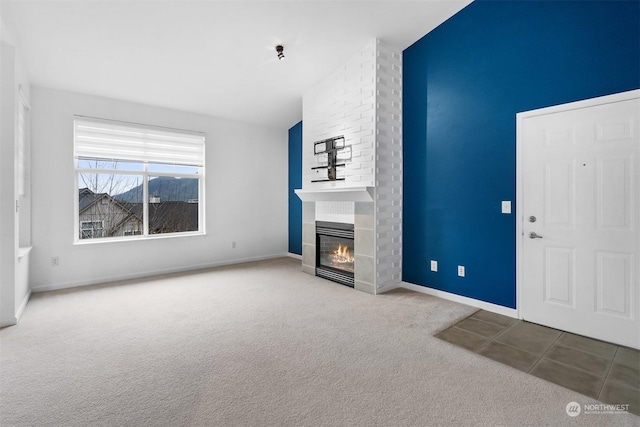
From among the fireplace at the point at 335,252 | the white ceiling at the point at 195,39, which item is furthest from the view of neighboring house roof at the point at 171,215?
the fireplace at the point at 335,252

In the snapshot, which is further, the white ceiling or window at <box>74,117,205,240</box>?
window at <box>74,117,205,240</box>

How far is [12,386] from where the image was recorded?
198 cm

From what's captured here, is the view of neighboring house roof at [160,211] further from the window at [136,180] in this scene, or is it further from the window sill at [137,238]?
the window sill at [137,238]

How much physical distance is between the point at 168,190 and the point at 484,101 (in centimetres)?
480

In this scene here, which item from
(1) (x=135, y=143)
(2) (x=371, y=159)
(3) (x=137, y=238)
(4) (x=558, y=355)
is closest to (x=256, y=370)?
(4) (x=558, y=355)

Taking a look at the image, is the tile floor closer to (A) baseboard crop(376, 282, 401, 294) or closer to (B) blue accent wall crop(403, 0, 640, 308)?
(B) blue accent wall crop(403, 0, 640, 308)

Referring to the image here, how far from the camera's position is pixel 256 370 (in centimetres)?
216

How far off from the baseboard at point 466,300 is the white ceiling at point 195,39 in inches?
128

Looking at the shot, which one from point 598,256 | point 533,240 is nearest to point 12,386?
point 533,240

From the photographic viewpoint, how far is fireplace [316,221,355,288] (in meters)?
4.37

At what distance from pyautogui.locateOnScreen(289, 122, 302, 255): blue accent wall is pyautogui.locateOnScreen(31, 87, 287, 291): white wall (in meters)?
0.16

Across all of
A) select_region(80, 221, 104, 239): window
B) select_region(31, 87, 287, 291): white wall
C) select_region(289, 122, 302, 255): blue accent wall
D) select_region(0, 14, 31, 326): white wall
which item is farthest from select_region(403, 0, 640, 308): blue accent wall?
select_region(80, 221, 104, 239): window

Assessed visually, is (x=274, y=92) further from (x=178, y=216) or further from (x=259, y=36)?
(x=178, y=216)

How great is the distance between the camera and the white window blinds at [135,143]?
14.1 feet
